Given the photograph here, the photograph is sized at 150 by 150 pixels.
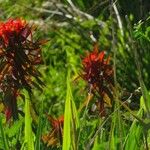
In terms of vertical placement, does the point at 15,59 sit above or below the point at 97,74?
above

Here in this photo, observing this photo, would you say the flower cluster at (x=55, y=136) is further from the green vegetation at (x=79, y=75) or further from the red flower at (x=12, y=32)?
the red flower at (x=12, y=32)

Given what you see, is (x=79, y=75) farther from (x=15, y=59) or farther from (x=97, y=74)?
(x=15, y=59)

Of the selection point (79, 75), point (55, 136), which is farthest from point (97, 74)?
point (55, 136)

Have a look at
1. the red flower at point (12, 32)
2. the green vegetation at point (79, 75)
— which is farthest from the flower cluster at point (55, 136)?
the red flower at point (12, 32)

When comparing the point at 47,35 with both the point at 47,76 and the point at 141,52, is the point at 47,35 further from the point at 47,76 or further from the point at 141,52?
the point at 141,52

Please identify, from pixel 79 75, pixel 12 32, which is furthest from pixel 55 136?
pixel 12 32

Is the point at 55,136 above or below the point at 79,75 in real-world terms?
below

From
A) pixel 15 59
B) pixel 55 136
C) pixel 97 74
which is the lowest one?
pixel 55 136

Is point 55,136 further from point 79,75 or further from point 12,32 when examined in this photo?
point 12,32
